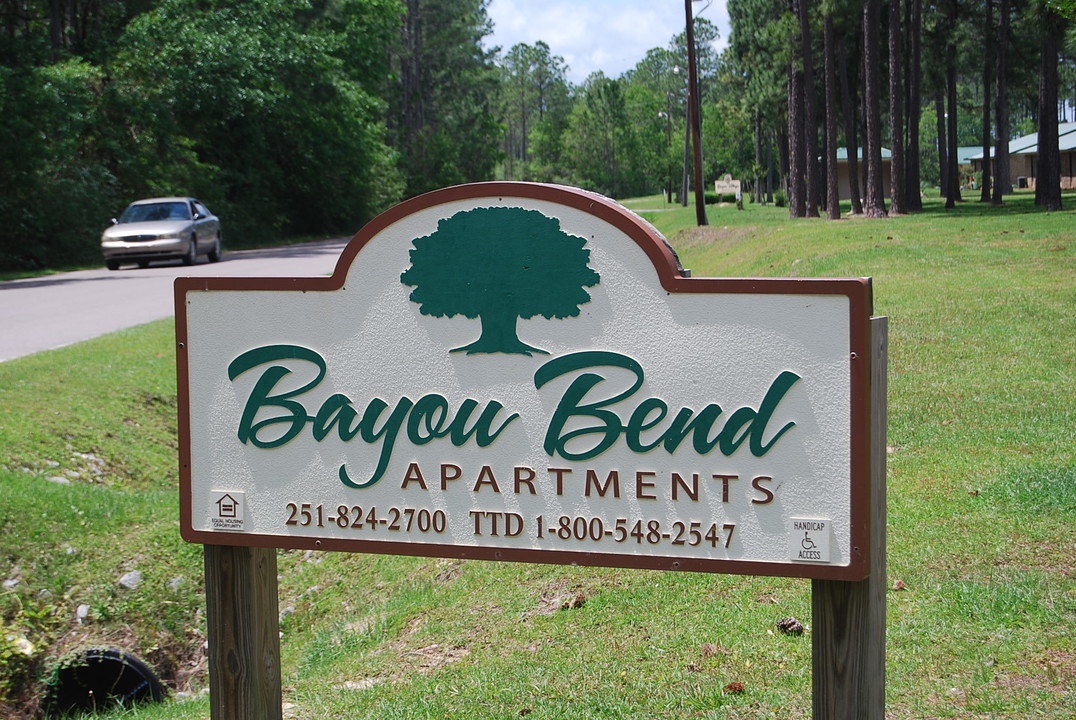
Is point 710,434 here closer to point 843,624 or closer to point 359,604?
point 843,624

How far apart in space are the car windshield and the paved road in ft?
3.24

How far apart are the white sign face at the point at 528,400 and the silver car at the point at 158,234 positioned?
19961 mm

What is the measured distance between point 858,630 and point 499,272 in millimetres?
1308

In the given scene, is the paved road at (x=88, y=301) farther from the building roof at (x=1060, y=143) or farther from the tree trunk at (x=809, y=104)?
the building roof at (x=1060, y=143)

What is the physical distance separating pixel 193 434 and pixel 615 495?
1.25m

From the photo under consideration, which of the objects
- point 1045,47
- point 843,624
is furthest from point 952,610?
point 1045,47

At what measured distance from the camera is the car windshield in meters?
23.1

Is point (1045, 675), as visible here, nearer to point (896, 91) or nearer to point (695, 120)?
point (896, 91)

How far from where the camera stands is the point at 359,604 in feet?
20.6

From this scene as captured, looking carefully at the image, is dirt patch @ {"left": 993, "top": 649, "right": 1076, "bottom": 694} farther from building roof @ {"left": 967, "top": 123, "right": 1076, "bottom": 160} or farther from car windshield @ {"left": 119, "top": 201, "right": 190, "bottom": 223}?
building roof @ {"left": 967, "top": 123, "right": 1076, "bottom": 160}

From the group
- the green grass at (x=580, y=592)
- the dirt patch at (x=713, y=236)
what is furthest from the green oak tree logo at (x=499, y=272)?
the dirt patch at (x=713, y=236)

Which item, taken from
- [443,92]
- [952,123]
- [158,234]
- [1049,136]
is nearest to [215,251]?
[158,234]

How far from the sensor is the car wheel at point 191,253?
22.6 metres

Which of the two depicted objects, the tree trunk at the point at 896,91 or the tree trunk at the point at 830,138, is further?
the tree trunk at the point at 830,138
